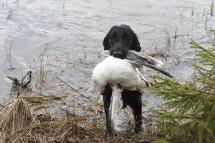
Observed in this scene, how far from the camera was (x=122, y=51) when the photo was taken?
4973mm

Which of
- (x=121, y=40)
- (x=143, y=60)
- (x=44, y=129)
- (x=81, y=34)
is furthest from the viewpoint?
(x=81, y=34)

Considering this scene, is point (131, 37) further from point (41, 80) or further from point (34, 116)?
point (41, 80)

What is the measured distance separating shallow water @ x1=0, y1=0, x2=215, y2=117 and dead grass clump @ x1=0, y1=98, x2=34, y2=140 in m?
1.72

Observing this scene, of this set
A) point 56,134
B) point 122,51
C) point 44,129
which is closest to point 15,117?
point 44,129

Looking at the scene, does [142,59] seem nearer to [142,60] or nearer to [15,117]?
[142,60]

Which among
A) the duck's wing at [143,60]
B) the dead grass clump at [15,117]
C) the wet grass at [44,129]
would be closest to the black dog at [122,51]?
the duck's wing at [143,60]

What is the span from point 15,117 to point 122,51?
1528mm

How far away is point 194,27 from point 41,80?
212 inches

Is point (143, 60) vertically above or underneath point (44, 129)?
above

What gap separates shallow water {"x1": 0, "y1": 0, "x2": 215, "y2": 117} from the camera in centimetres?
834

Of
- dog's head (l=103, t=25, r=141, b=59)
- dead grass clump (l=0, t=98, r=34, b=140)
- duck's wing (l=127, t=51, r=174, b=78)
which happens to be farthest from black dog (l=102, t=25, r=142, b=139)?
dead grass clump (l=0, t=98, r=34, b=140)

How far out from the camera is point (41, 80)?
773cm

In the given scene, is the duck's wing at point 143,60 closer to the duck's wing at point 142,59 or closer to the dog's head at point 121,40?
the duck's wing at point 142,59

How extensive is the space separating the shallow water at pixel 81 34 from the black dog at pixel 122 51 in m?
1.43
